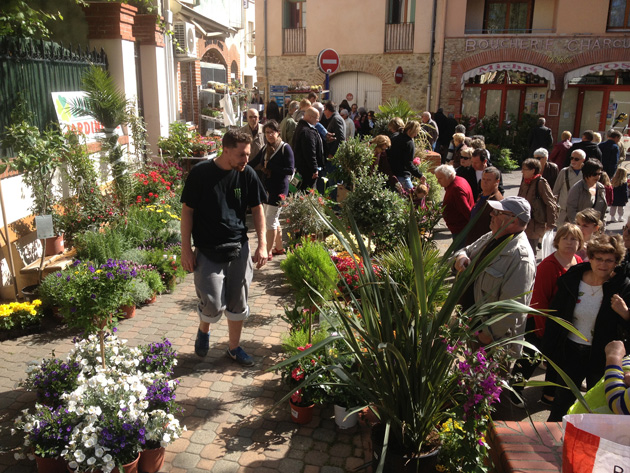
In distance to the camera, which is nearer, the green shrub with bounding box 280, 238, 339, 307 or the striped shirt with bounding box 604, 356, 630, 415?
the striped shirt with bounding box 604, 356, 630, 415

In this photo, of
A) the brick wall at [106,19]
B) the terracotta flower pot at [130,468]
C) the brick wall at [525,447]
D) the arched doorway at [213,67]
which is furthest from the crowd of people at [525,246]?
the arched doorway at [213,67]

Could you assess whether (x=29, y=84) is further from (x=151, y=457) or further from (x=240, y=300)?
(x=151, y=457)

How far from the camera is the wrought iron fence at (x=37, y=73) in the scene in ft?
20.1

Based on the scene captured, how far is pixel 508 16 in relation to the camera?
70.4 ft

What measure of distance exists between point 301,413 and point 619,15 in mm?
22169

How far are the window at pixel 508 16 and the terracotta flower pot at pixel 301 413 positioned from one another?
21.2 m

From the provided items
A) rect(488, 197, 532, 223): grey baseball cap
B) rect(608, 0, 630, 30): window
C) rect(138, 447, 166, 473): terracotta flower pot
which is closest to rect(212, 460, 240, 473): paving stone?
rect(138, 447, 166, 473): terracotta flower pot

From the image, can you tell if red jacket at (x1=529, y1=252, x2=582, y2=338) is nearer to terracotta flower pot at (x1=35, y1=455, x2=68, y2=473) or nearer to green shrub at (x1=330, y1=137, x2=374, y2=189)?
terracotta flower pot at (x1=35, y1=455, x2=68, y2=473)

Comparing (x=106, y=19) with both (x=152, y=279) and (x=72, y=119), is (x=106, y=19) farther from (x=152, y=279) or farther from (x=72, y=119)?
(x=152, y=279)

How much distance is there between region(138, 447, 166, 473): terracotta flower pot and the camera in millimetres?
3369

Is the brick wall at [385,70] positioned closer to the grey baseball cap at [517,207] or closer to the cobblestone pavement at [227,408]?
the cobblestone pavement at [227,408]

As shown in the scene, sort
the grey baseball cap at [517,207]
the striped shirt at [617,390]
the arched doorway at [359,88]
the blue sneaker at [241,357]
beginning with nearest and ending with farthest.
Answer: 1. the striped shirt at [617,390]
2. the grey baseball cap at [517,207]
3. the blue sneaker at [241,357]
4. the arched doorway at [359,88]

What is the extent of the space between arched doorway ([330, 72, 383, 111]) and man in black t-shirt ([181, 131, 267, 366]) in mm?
19762

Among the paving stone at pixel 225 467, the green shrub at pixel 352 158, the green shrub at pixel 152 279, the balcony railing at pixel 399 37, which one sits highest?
the balcony railing at pixel 399 37
